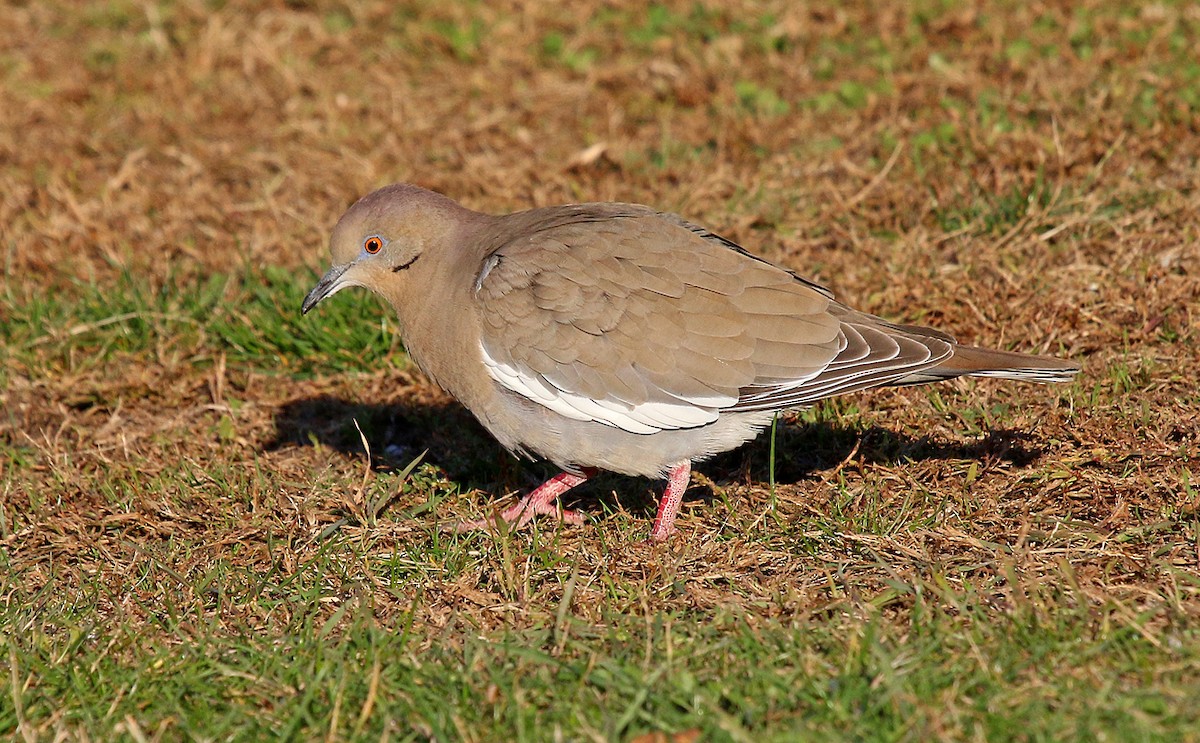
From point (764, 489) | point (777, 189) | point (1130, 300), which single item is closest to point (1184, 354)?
point (1130, 300)

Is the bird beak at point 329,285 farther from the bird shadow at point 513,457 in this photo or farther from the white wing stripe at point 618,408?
the white wing stripe at point 618,408

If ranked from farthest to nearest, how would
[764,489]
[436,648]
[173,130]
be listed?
[173,130] → [764,489] → [436,648]

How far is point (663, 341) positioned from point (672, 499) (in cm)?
60

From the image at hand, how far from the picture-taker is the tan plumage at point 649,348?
444cm

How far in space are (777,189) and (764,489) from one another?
7.96 ft

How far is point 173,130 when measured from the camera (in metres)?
7.95

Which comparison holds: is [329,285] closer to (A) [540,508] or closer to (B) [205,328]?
(A) [540,508]

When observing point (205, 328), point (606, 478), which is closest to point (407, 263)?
point (606, 478)

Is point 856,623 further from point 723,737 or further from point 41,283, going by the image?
point 41,283

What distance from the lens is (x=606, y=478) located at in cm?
539

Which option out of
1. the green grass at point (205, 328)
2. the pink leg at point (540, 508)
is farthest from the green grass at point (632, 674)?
the green grass at point (205, 328)

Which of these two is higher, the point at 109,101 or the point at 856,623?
the point at 109,101

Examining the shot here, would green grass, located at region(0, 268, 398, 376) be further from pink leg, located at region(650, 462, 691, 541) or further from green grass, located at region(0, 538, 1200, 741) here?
green grass, located at region(0, 538, 1200, 741)

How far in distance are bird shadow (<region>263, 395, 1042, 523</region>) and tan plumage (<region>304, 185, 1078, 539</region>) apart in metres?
0.44
